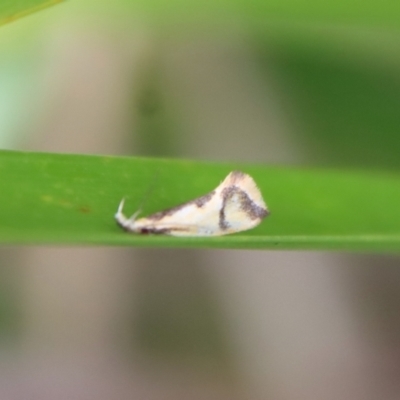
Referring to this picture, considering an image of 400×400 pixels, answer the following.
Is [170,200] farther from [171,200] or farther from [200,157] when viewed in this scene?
[200,157]

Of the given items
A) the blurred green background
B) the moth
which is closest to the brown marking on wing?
the moth

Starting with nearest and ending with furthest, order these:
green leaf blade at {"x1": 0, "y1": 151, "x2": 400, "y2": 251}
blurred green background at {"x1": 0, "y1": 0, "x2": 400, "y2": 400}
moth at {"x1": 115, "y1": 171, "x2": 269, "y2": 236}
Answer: green leaf blade at {"x1": 0, "y1": 151, "x2": 400, "y2": 251}, moth at {"x1": 115, "y1": 171, "x2": 269, "y2": 236}, blurred green background at {"x1": 0, "y1": 0, "x2": 400, "y2": 400}

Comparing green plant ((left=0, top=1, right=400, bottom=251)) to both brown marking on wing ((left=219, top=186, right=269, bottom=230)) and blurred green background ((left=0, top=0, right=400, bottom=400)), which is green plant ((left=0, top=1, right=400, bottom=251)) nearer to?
brown marking on wing ((left=219, top=186, right=269, bottom=230))

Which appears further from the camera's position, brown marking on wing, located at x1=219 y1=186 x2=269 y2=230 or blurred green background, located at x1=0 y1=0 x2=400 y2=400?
blurred green background, located at x1=0 y1=0 x2=400 y2=400

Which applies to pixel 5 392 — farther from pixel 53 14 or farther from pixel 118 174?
pixel 53 14

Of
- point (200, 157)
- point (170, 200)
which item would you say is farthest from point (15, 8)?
point (200, 157)

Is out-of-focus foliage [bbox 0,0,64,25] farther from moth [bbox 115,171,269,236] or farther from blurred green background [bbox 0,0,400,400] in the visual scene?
blurred green background [bbox 0,0,400,400]

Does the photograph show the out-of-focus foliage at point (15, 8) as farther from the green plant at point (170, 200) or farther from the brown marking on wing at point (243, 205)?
the brown marking on wing at point (243, 205)

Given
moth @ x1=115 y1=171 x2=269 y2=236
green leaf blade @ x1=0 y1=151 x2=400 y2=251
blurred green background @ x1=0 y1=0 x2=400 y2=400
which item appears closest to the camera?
green leaf blade @ x1=0 y1=151 x2=400 y2=251

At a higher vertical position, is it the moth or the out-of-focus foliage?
the out-of-focus foliage
